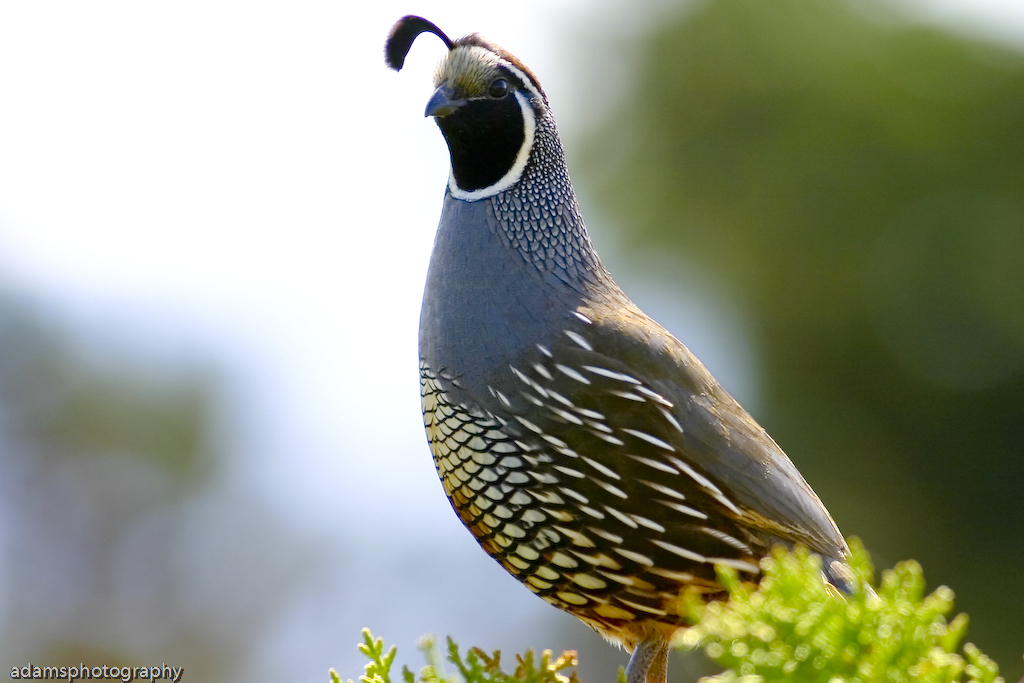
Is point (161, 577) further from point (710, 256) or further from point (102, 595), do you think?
point (710, 256)

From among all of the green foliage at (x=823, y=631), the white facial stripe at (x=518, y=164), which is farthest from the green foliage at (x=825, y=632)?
the white facial stripe at (x=518, y=164)

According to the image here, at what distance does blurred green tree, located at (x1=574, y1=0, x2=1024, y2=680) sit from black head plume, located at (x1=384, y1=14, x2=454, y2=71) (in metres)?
6.20

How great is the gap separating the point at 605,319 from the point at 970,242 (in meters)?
6.81

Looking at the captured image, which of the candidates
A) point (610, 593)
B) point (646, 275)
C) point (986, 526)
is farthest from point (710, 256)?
point (610, 593)

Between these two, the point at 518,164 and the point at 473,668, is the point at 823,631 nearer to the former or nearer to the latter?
the point at 473,668

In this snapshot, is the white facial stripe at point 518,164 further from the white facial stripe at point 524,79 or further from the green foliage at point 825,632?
the green foliage at point 825,632

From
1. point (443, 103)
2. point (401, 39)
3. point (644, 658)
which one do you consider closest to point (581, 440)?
point (644, 658)

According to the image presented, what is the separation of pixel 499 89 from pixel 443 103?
0.18 metres

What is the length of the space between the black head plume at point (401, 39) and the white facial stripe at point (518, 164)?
55cm

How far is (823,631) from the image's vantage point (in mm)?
1289

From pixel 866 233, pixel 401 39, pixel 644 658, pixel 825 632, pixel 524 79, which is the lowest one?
pixel 644 658

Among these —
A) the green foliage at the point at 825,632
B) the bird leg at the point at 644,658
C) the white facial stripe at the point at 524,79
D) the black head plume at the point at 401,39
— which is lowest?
the bird leg at the point at 644,658

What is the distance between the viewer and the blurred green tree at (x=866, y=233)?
808 centimetres

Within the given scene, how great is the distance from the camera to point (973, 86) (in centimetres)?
891
